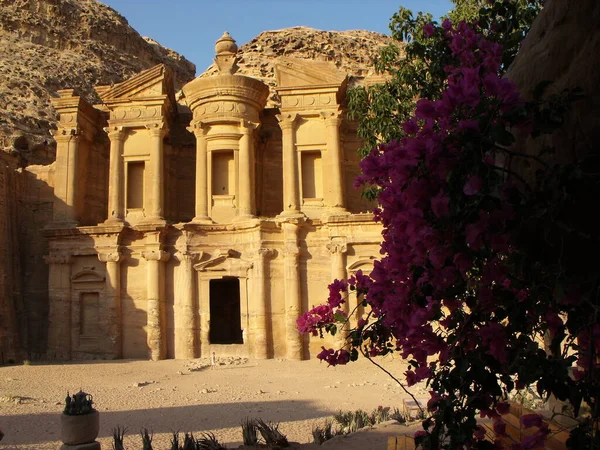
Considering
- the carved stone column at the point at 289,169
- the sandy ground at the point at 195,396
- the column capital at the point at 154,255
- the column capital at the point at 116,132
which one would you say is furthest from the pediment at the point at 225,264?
the column capital at the point at 116,132

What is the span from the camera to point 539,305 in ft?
7.72

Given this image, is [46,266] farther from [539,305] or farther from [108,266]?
[539,305]

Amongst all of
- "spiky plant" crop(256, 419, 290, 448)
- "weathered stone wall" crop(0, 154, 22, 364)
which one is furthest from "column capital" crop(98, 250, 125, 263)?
"spiky plant" crop(256, 419, 290, 448)

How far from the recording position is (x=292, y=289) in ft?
63.9

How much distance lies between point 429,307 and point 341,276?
1691cm

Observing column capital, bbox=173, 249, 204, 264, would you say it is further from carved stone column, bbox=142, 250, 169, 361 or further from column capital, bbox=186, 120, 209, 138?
column capital, bbox=186, 120, 209, 138

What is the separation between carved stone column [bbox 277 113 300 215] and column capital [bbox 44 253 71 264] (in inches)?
309

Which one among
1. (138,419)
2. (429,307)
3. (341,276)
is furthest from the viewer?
(341,276)

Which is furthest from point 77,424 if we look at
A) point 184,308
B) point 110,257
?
point 110,257

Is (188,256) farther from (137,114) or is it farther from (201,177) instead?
(137,114)

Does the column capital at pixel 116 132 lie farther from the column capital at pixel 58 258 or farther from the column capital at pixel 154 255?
the column capital at pixel 154 255

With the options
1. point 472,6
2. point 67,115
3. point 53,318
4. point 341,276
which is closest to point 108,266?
point 53,318

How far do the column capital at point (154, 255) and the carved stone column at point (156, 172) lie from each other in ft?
4.13

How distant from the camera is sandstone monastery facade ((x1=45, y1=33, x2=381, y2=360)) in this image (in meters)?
19.7
